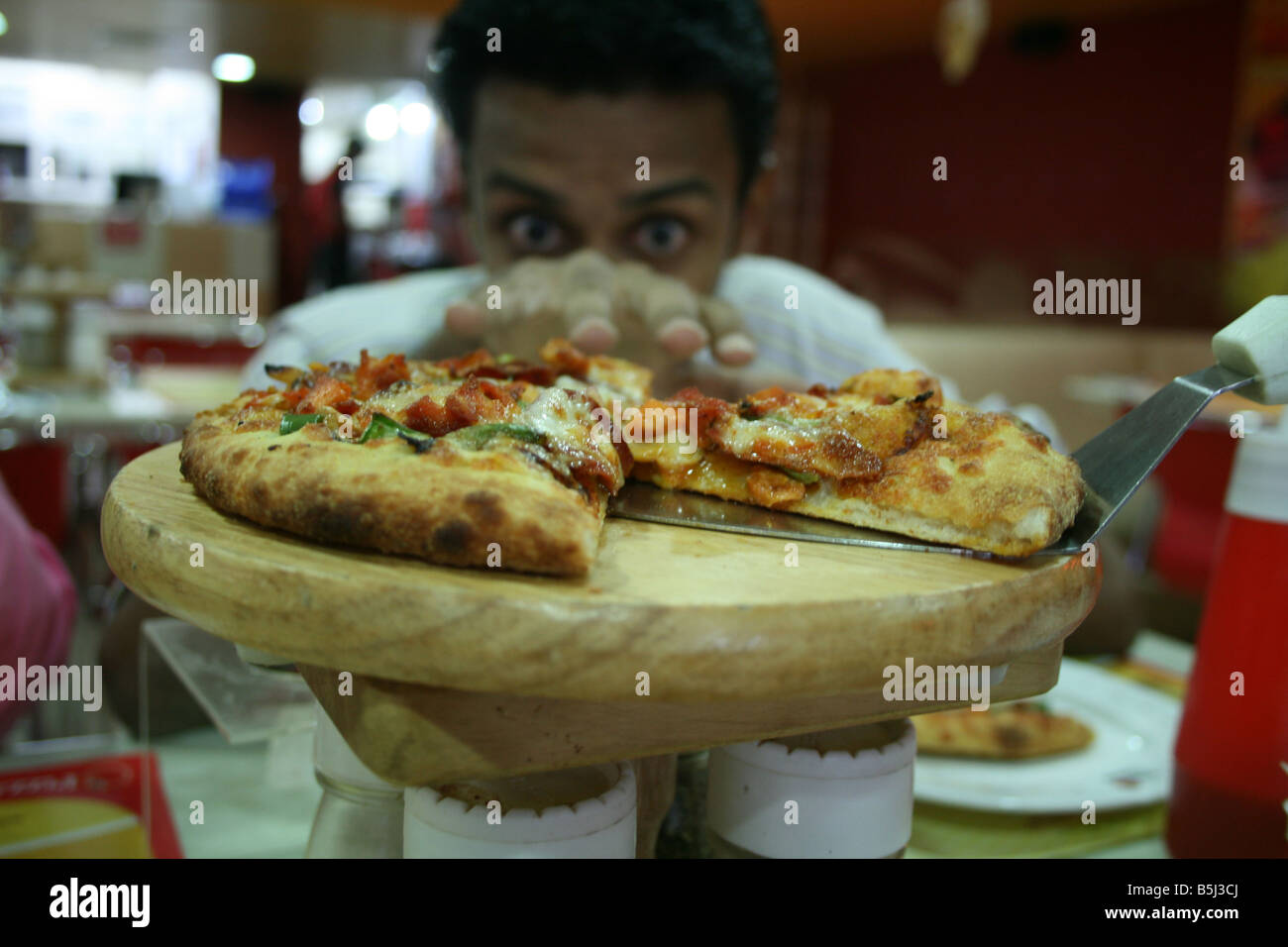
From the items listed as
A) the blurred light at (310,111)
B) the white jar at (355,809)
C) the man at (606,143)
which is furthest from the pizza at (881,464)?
the blurred light at (310,111)

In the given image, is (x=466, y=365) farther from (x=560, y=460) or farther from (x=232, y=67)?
(x=232, y=67)

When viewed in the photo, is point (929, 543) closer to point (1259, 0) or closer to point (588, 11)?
point (588, 11)

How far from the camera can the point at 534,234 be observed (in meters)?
1.92

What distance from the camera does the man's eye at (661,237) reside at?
190 cm

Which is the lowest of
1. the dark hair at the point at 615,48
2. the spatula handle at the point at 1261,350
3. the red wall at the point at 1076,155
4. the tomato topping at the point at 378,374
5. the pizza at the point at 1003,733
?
the pizza at the point at 1003,733

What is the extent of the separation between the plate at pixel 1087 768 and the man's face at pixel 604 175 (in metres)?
1.01

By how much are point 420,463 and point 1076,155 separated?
7896mm

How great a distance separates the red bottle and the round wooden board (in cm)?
43

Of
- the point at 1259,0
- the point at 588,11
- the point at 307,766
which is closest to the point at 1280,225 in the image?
the point at 1259,0

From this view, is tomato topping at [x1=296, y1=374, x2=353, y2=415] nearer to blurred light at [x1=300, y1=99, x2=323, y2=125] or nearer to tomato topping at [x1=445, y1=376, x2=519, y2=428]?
tomato topping at [x1=445, y1=376, x2=519, y2=428]

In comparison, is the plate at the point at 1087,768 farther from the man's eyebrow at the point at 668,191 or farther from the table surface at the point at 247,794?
the man's eyebrow at the point at 668,191

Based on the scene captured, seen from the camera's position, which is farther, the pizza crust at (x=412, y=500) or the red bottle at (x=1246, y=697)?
the red bottle at (x=1246, y=697)

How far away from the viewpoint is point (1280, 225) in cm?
617
